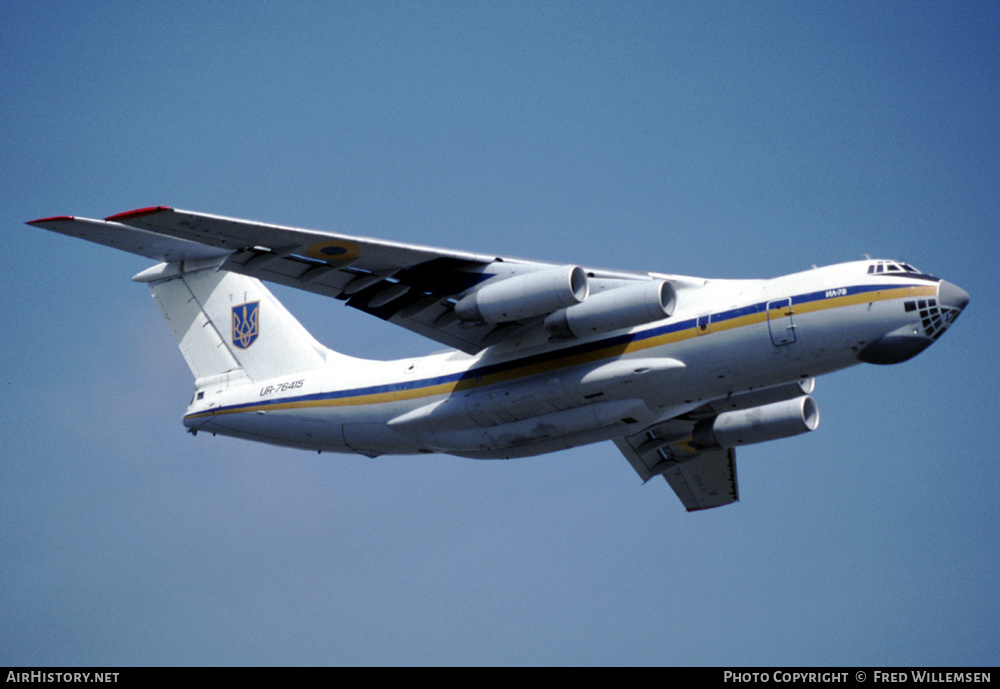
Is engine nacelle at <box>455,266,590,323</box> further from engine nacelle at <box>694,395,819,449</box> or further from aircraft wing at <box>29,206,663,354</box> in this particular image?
engine nacelle at <box>694,395,819,449</box>

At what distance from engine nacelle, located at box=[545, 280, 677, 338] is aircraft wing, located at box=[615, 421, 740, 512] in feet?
9.24

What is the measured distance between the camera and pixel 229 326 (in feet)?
51.2

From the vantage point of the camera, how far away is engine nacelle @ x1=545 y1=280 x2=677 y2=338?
1180cm

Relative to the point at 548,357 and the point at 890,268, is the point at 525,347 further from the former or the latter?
the point at 890,268

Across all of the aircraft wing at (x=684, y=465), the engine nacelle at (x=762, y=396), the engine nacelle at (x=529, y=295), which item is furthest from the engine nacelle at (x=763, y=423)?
the engine nacelle at (x=529, y=295)

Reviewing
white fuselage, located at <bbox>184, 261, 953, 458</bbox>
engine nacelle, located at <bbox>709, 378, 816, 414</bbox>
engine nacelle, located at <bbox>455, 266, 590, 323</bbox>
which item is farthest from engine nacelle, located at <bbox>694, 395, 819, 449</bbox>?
engine nacelle, located at <bbox>455, 266, 590, 323</bbox>

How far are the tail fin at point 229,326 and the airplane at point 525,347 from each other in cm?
3

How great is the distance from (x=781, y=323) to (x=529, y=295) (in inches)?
97.6

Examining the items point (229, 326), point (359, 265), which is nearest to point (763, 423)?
point (359, 265)

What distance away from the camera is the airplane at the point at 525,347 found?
1191 cm

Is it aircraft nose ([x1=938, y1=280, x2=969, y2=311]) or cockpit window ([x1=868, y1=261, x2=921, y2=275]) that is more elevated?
cockpit window ([x1=868, y1=261, x2=921, y2=275])

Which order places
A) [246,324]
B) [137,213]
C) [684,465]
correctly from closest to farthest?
[137,213] → [246,324] → [684,465]

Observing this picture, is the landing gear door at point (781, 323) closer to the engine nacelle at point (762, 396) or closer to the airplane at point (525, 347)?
the airplane at point (525, 347)
